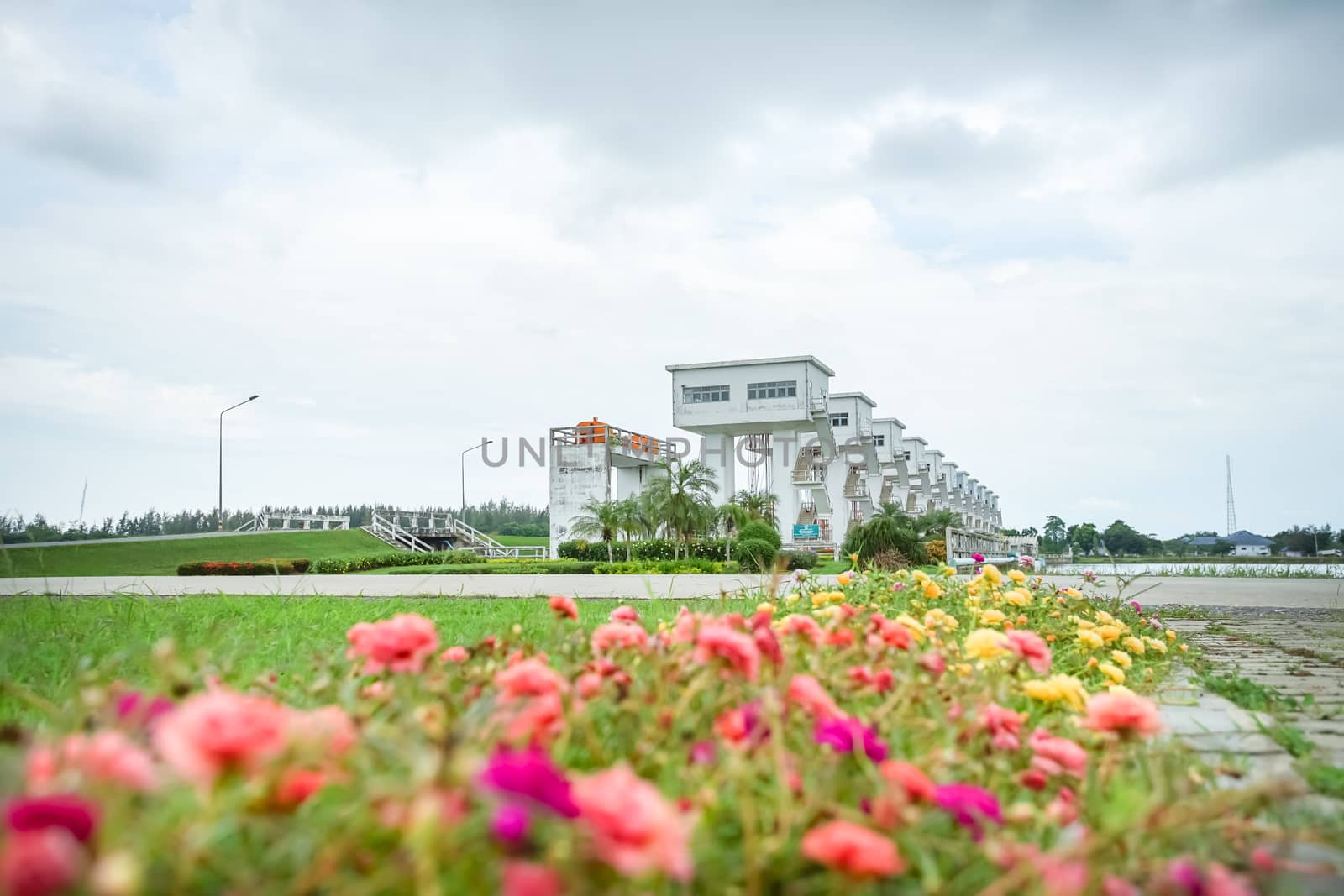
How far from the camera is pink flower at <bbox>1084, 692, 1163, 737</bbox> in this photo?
140 cm

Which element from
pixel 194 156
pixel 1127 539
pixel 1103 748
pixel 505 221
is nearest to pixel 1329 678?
pixel 1103 748

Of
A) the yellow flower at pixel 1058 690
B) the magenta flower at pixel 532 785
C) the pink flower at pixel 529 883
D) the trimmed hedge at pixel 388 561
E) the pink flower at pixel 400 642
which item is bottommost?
the trimmed hedge at pixel 388 561

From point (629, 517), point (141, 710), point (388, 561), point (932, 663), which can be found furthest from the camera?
point (629, 517)

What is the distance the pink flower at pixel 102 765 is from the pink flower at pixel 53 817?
41mm

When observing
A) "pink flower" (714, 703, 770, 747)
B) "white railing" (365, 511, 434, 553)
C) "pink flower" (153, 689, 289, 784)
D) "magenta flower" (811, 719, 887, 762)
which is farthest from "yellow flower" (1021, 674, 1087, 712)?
"white railing" (365, 511, 434, 553)

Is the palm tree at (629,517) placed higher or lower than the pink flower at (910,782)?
higher

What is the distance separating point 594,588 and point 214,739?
8.92 m

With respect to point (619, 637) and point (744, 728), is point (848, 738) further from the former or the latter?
point (619, 637)

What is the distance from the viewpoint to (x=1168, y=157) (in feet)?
26.2

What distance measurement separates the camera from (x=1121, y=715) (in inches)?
54.9

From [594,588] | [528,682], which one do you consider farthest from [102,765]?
[594,588]

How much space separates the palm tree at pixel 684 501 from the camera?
25.6m

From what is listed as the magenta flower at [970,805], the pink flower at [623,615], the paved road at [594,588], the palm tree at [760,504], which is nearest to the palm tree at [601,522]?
the palm tree at [760,504]

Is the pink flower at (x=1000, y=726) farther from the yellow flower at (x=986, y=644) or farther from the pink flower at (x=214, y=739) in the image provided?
the pink flower at (x=214, y=739)
